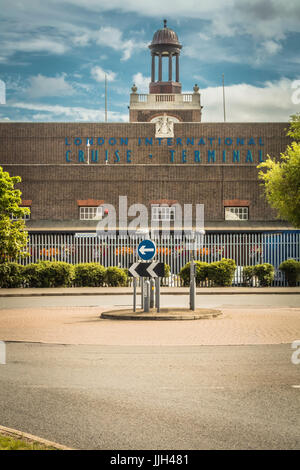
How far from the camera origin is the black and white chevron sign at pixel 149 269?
16.6 meters

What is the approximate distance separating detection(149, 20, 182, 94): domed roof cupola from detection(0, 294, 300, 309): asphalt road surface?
38818 millimetres

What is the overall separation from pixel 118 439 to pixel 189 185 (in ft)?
143

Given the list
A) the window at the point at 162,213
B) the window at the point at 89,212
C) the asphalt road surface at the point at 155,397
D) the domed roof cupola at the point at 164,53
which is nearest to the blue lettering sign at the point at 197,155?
the window at the point at 162,213

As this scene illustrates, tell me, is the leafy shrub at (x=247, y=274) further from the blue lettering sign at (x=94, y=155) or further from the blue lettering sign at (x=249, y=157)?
the blue lettering sign at (x=94, y=155)

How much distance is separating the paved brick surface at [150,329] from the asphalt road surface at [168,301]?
310 centimetres

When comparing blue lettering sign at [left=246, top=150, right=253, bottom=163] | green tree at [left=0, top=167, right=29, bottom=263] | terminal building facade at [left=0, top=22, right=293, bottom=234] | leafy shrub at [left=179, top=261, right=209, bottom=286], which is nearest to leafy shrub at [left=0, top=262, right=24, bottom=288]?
green tree at [left=0, top=167, right=29, bottom=263]

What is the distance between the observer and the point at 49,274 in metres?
29.6

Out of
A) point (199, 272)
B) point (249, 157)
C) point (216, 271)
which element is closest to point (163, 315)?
point (199, 272)

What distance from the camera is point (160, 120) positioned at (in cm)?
5131

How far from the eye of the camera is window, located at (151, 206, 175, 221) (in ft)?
158

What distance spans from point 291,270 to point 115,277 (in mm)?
7914

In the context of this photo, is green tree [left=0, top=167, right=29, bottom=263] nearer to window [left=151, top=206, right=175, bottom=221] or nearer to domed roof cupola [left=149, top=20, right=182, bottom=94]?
window [left=151, top=206, right=175, bottom=221]
